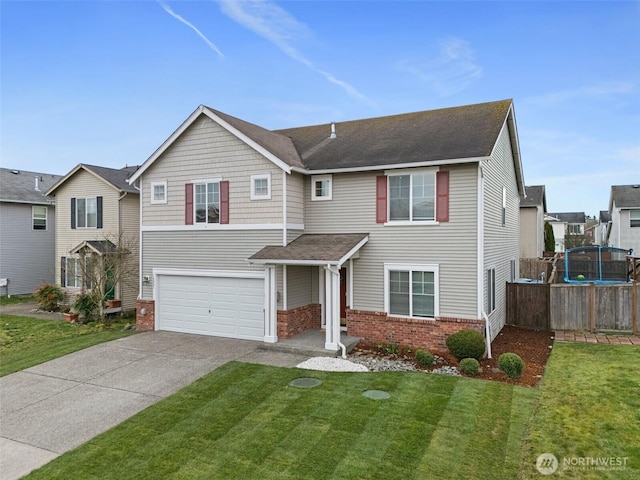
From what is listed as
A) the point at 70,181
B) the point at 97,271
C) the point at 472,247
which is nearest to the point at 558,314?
the point at 472,247

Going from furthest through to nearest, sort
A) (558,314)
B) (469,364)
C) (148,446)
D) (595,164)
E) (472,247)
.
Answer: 1. (595,164)
2. (558,314)
3. (472,247)
4. (469,364)
5. (148,446)

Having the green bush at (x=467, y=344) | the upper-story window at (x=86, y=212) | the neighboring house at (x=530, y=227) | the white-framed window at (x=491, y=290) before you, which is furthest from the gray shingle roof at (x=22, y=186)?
the neighboring house at (x=530, y=227)

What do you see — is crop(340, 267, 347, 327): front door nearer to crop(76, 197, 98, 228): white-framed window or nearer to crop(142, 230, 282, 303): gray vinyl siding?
crop(142, 230, 282, 303): gray vinyl siding

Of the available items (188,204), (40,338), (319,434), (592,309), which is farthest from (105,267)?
(592,309)

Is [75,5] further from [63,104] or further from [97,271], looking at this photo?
[97,271]

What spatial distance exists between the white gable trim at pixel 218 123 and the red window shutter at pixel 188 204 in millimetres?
1597

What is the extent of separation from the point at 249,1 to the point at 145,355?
498 inches

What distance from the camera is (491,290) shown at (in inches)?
526

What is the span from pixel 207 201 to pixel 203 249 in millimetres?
1676

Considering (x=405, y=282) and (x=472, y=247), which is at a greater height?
(x=472, y=247)

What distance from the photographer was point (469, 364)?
10062 millimetres

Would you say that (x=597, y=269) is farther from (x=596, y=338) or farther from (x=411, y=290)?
(x=411, y=290)

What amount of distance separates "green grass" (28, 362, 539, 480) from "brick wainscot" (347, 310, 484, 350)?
2.59m

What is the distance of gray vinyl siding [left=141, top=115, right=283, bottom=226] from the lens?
13.7 m
